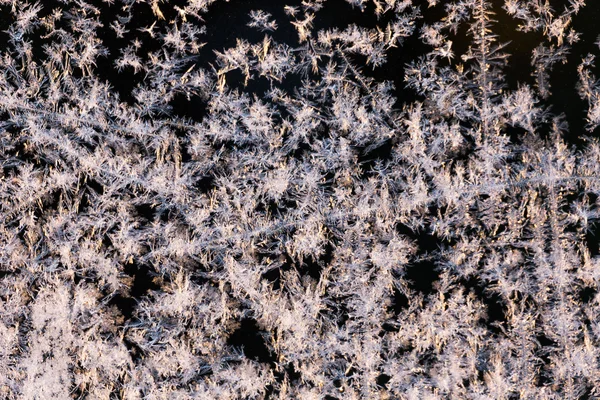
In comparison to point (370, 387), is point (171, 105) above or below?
above

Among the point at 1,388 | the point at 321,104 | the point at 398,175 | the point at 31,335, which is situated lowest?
the point at 1,388

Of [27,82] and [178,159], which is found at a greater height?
[27,82]

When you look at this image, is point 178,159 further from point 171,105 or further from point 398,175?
point 398,175

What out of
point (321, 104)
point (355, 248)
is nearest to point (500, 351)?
point (355, 248)

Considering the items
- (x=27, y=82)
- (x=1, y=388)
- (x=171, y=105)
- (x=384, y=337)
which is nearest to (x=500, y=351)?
(x=384, y=337)

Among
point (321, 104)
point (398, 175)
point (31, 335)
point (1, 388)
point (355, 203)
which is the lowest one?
point (1, 388)

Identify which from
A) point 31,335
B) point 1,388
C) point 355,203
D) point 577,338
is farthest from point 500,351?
point 1,388

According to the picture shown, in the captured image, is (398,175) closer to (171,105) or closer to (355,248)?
(355,248)
